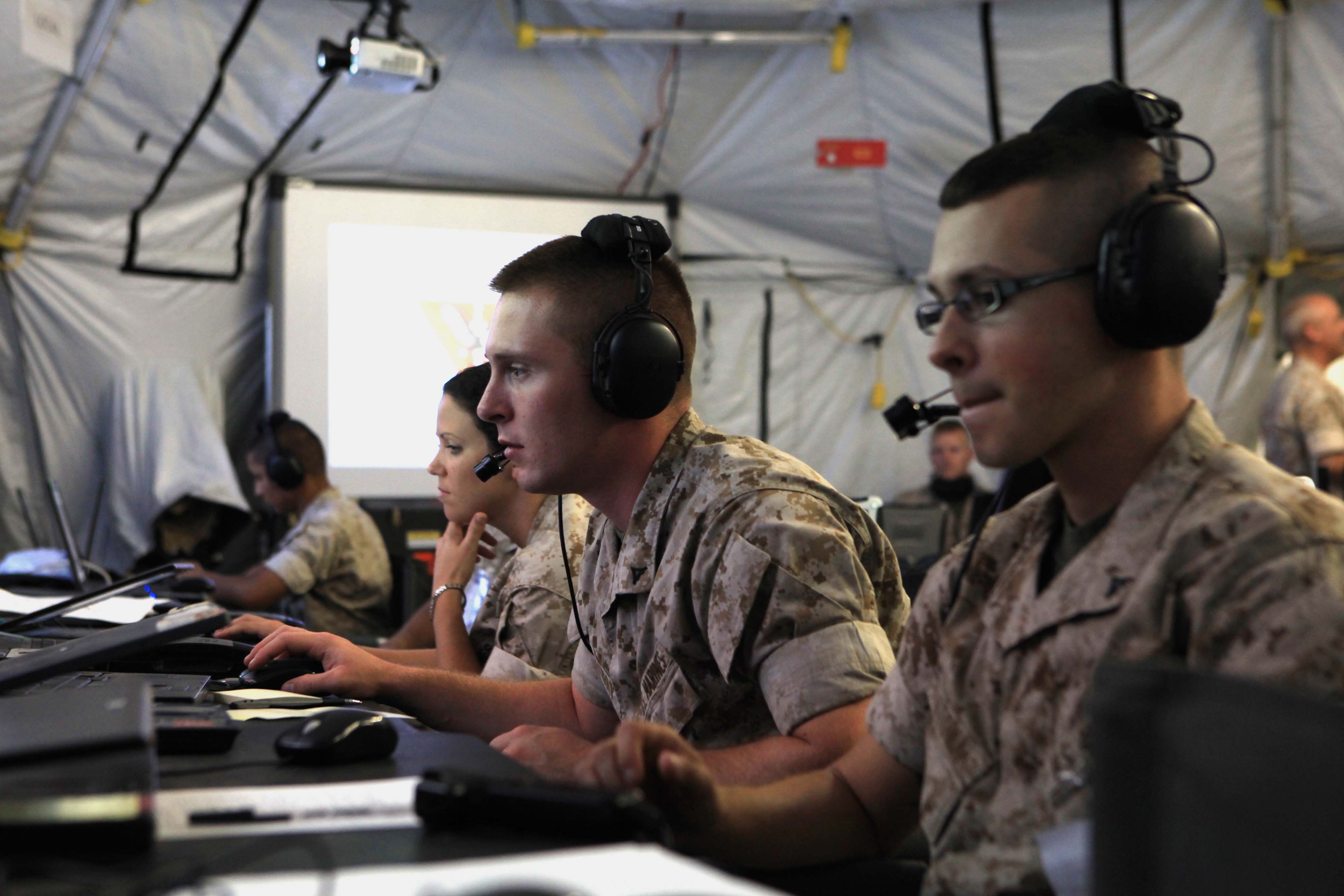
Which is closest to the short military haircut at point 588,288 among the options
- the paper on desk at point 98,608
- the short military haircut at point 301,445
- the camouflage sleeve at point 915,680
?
the camouflage sleeve at point 915,680

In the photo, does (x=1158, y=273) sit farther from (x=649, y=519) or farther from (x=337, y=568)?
(x=337, y=568)

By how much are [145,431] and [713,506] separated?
12.6 ft

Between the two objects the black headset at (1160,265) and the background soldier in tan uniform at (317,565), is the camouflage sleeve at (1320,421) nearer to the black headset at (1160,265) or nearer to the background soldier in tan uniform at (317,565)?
the background soldier in tan uniform at (317,565)

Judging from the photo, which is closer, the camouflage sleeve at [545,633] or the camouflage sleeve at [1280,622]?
the camouflage sleeve at [1280,622]

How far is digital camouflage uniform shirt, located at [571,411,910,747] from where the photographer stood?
1.19 meters

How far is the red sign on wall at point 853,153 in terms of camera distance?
5.04 m

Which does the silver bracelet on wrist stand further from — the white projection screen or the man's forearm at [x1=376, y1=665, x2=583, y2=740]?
the white projection screen

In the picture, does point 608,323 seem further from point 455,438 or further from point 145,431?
point 145,431

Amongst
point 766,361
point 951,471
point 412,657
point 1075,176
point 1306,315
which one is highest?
point 1075,176

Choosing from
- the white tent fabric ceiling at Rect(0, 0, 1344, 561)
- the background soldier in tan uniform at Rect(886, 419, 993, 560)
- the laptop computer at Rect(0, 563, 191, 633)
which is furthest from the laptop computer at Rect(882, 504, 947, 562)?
the laptop computer at Rect(0, 563, 191, 633)

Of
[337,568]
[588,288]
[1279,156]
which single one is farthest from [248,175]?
[1279,156]

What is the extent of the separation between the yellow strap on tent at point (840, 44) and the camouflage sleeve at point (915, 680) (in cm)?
385

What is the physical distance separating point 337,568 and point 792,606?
8.99ft

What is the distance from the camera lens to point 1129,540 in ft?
2.77
